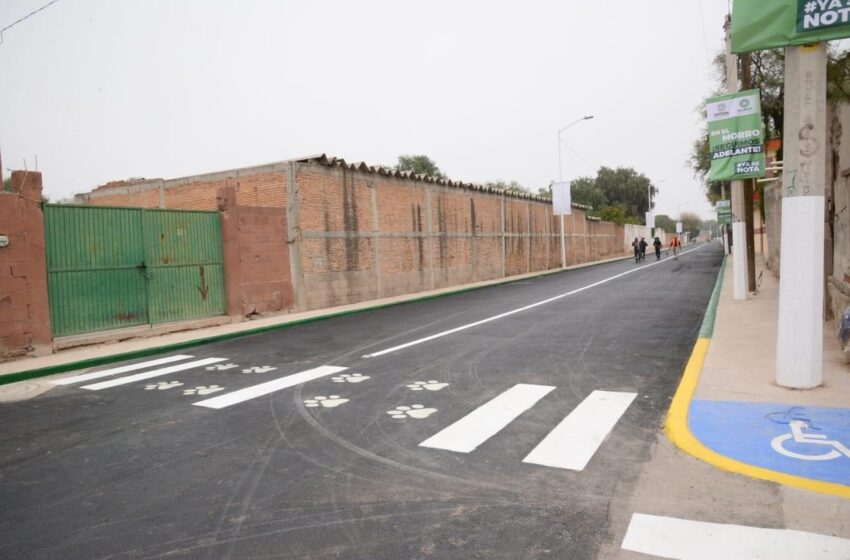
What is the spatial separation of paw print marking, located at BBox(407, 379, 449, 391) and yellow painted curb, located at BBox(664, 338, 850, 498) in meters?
2.63

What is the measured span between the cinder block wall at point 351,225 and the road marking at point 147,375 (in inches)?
195

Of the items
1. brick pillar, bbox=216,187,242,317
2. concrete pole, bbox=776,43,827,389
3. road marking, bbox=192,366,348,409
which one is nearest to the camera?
concrete pole, bbox=776,43,827,389

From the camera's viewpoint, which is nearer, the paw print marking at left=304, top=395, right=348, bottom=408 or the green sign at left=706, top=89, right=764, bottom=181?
the paw print marking at left=304, top=395, right=348, bottom=408

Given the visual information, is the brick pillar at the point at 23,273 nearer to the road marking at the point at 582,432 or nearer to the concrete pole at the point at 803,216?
the road marking at the point at 582,432

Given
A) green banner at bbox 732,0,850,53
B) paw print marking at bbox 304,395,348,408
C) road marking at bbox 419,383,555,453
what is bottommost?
road marking at bbox 419,383,555,453

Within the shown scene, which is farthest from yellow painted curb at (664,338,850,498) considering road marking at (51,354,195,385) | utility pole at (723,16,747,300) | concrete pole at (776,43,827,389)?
utility pole at (723,16,747,300)

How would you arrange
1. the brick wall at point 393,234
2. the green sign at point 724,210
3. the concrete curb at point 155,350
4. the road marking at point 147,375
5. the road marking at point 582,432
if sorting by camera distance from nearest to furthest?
the road marking at point 582,432 < the road marking at point 147,375 < the concrete curb at point 155,350 < the brick wall at point 393,234 < the green sign at point 724,210

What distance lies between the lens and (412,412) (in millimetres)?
5770

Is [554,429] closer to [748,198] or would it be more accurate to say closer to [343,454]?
[343,454]

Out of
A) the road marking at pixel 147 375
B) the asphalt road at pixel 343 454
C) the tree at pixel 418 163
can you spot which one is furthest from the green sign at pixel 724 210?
the tree at pixel 418 163

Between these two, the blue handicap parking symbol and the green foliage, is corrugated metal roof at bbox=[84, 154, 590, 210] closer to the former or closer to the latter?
the blue handicap parking symbol

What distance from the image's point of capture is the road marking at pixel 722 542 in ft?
9.70

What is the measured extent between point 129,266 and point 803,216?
11.9m

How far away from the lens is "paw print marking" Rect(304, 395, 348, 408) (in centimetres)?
618
